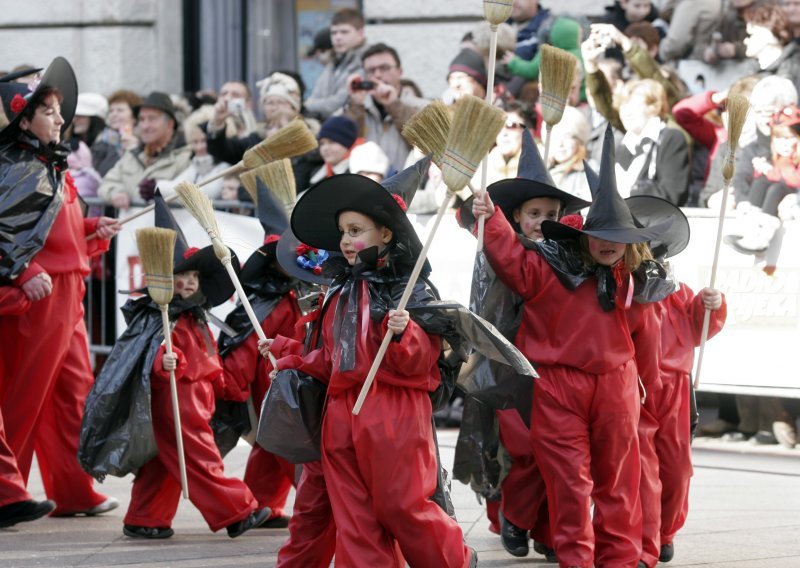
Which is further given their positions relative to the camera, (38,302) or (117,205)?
(117,205)

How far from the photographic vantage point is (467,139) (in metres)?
5.73

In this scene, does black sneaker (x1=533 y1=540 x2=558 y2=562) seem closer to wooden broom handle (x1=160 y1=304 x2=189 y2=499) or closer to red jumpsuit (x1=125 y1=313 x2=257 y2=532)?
red jumpsuit (x1=125 y1=313 x2=257 y2=532)

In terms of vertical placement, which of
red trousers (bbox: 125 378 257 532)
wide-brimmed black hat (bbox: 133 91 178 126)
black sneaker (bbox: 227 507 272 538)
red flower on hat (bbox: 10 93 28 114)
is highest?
red flower on hat (bbox: 10 93 28 114)

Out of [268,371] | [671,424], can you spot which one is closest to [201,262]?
[268,371]

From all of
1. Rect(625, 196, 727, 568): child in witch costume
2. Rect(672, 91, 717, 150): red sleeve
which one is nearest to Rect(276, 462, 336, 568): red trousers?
Rect(625, 196, 727, 568): child in witch costume

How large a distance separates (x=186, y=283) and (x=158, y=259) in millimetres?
536

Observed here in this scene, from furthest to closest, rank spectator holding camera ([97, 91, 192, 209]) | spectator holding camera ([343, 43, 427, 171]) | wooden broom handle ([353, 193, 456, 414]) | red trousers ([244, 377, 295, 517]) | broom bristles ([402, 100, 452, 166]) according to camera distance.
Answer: spectator holding camera ([97, 91, 192, 209]) → spectator holding camera ([343, 43, 427, 171]) → red trousers ([244, 377, 295, 517]) → broom bristles ([402, 100, 452, 166]) → wooden broom handle ([353, 193, 456, 414])

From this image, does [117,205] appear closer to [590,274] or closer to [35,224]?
[35,224]

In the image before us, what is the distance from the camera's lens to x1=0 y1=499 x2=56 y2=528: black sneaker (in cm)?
766

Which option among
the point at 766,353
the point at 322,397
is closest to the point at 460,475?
the point at 322,397

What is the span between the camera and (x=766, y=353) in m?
9.36

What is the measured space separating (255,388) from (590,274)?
2.12m

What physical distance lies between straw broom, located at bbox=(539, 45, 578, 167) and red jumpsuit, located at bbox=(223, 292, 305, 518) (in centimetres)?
153

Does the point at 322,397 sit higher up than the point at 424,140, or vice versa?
the point at 424,140
